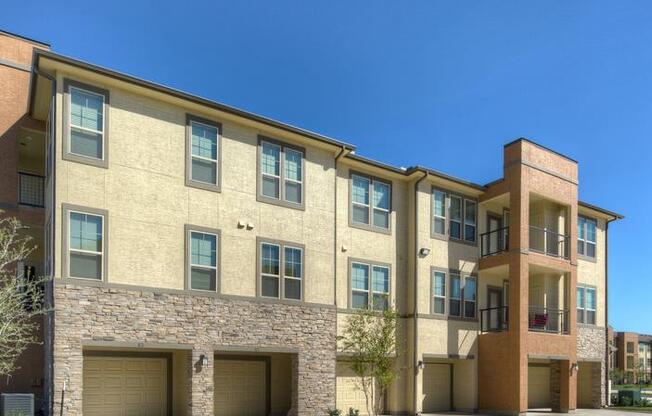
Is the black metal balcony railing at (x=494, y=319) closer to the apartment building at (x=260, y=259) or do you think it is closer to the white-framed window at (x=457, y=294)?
the apartment building at (x=260, y=259)

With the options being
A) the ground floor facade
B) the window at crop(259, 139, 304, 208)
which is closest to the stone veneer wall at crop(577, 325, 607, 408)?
the ground floor facade

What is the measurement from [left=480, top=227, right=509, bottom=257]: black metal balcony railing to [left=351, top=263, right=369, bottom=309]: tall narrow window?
21.2 ft

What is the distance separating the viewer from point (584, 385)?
1131 inches

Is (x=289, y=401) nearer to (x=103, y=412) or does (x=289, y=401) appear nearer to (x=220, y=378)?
(x=220, y=378)

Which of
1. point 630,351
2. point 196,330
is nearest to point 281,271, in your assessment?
point 196,330

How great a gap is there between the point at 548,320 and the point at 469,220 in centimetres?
600

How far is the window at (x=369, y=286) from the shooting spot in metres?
21.1

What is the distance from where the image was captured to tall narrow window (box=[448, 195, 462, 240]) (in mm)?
24234

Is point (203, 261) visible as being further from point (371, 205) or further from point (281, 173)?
point (371, 205)

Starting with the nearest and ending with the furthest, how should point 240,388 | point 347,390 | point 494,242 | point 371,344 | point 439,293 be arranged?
point 240,388
point 371,344
point 347,390
point 439,293
point 494,242

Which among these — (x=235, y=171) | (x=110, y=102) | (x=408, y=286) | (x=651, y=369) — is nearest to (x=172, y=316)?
(x=235, y=171)

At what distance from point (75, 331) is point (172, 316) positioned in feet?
8.62

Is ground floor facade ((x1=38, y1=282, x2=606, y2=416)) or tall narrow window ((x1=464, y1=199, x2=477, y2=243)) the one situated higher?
tall narrow window ((x1=464, y1=199, x2=477, y2=243))

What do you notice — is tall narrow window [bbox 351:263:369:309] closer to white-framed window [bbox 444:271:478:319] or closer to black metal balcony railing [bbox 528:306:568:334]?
white-framed window [bbox 444:271:478:319]
